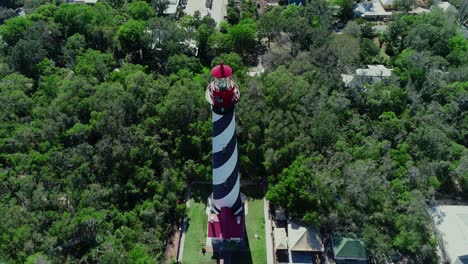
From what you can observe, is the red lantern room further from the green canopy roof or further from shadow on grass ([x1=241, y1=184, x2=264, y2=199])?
the green canopy roof

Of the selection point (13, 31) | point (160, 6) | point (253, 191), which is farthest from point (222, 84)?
point (160, 6)

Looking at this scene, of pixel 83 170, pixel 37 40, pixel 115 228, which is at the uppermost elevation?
pixel 37 40

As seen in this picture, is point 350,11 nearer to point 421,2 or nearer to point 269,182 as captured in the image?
point 421,2

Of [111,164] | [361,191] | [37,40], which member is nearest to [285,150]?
[361,191]

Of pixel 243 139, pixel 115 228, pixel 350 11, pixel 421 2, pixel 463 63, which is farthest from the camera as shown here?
pixel 421 2

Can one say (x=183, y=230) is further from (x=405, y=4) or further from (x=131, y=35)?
(x=405, y=4)

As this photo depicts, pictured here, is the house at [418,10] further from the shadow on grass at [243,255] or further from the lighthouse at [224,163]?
the shadow on grass at [243,255]

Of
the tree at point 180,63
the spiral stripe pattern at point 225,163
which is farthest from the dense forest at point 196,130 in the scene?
the spiral stripe pattern at point 225,163
